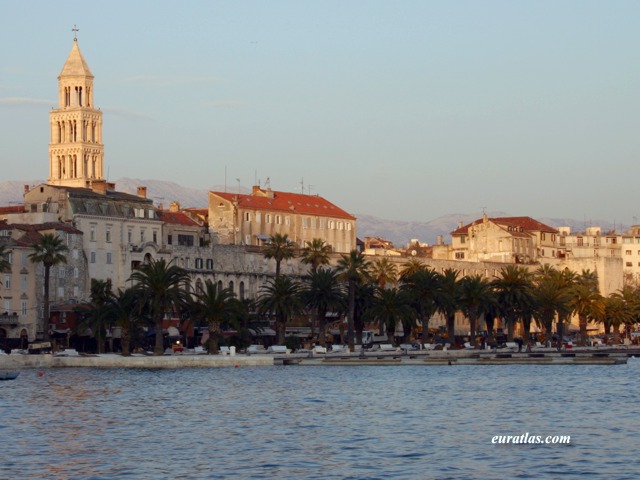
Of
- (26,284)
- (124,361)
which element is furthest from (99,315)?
(26,284)

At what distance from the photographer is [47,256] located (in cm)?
11481

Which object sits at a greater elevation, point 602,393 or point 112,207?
point 112,207

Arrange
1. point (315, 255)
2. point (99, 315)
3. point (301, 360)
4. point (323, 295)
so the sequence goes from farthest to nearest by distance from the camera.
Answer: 1. point (315, 255)
2. point (323, 295)
3. point (99, 315)
4. point (301, 360)

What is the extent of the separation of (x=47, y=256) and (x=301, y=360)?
2262 centimetres

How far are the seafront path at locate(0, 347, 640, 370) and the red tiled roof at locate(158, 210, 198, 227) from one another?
3081cm

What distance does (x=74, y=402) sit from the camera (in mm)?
71812

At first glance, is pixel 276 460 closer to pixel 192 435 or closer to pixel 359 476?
pixel 359 476

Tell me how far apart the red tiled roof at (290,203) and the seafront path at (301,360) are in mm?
41400

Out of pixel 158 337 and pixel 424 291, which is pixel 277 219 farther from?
pixel 158 337

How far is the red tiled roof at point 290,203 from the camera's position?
6206 inches

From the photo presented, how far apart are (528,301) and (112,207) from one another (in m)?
39.9

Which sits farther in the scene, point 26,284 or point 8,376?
point 26,284

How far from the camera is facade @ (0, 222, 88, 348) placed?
397 feet

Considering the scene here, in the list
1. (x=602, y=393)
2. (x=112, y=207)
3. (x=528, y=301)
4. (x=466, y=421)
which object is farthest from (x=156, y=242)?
(x=466, y=421)
